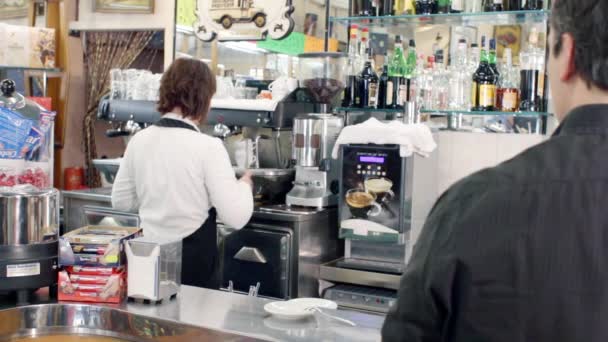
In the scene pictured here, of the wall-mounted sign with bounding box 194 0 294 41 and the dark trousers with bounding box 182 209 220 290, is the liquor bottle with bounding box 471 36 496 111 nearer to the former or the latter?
the wall-mounted sign with bounding box 194 0 294 41

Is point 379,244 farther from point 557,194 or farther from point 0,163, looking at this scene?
point 557,194

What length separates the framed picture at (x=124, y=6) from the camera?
5.45 metres

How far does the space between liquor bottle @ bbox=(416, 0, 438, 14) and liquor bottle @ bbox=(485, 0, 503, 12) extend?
11.1 inches

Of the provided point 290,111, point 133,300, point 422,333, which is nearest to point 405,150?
point 290,111

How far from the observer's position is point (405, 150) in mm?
3473

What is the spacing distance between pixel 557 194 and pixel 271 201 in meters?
3.14

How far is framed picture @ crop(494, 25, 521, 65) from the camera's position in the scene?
12.5 ft

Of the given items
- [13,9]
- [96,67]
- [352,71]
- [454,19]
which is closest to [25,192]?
[352,71]

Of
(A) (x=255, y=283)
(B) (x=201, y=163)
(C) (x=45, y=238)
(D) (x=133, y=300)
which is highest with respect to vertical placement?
(B) (x=201, y=163)

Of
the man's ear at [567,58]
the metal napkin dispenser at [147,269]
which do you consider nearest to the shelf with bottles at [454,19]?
the metal napkin dispenser at [147,269]

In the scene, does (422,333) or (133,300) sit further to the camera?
(133,300)

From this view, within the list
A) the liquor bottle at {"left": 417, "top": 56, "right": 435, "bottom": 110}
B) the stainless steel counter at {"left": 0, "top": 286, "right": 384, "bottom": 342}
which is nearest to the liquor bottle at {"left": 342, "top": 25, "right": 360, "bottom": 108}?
the liquor bottle at {"left": 417, "top": 56, "right": 435, "bottom": 110}

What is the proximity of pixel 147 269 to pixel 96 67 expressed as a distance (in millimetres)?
3988

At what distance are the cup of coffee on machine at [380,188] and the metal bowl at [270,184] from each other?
643mm
